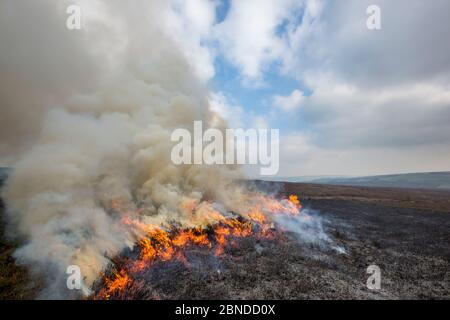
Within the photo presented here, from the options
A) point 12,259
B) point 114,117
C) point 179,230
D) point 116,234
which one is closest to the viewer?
point 12,259

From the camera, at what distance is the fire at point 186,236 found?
42.3 ft

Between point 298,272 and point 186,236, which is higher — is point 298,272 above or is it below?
below

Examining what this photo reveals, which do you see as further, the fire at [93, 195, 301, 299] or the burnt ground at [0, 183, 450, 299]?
the fire at [93, 195, 301, 299]

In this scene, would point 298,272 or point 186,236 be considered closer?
point 298,272

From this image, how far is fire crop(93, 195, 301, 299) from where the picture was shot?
1291cm

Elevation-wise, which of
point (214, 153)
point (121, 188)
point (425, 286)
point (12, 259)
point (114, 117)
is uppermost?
point (114, 117)

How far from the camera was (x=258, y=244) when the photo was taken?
62.1ft

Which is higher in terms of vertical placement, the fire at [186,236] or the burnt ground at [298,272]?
the fire at [186,236]

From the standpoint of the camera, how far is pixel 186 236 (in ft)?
63.5

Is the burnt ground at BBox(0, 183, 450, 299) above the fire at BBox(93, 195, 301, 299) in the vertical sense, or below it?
below

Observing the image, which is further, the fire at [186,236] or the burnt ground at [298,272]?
the fire at [186,236]
